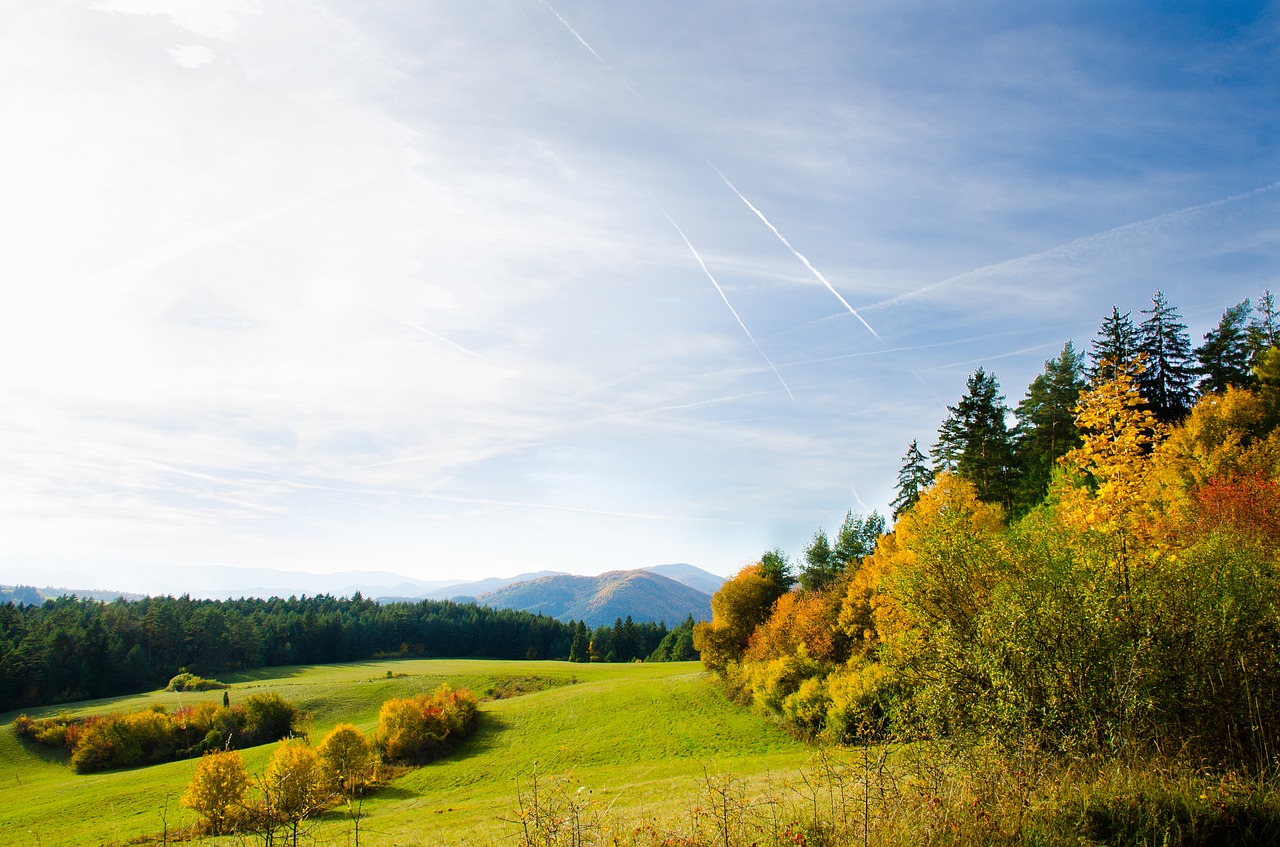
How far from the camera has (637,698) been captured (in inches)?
2354

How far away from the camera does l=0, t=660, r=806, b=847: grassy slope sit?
30.6 meters

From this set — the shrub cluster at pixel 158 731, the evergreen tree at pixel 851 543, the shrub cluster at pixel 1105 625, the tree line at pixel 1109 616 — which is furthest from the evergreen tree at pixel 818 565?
the shrub cluster at pixel 158 731

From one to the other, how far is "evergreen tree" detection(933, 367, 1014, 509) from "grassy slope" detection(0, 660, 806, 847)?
30.9 m

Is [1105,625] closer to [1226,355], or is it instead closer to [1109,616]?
[1109,616]

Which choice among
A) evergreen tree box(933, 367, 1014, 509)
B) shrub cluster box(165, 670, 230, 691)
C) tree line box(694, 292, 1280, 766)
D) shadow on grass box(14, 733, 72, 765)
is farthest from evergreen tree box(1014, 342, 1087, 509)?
shrub cluster box(165, 670, 230, 691)

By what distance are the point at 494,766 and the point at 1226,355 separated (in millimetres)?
72387

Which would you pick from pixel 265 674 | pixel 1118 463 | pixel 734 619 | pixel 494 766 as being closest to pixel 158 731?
pixel 494 766

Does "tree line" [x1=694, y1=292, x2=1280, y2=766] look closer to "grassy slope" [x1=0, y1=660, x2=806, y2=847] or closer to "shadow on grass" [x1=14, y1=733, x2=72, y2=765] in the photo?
"grassy slope" [x1=0, y1=660, x2=806, y2=847]

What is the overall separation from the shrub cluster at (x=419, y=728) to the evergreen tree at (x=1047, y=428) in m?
57.7

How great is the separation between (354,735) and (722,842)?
4934 cm

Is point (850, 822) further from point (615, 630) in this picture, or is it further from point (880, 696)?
point (615, 630)

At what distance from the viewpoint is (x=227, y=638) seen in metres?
112

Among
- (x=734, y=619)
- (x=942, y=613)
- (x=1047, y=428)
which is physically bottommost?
(x=734, y=619)

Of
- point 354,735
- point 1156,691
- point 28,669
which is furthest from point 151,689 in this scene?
point 1156,691
